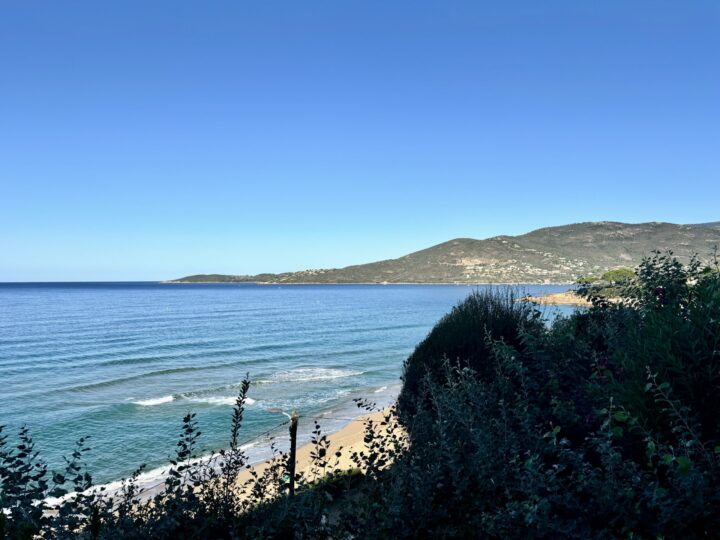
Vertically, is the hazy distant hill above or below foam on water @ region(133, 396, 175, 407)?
above

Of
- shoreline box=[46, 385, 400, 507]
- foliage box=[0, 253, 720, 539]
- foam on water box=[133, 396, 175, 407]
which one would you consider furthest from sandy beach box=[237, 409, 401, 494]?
foam on water box=[133, 396, 175, 407]

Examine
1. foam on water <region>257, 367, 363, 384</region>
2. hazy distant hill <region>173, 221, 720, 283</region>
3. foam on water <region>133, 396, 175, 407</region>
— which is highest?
hazy distant hill <region>173, 221, 720, 283</region>

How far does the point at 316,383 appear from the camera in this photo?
24750mm

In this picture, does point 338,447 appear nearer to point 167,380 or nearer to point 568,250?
point 167,380

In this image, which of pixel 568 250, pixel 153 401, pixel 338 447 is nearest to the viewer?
pixel 338 447

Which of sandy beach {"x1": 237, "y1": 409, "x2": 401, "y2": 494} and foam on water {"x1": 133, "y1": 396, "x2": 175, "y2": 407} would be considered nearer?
sandy beach {"x1": 237, "y1": 409, "x2": 401, "y2": 494}

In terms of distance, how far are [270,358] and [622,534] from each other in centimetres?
2968

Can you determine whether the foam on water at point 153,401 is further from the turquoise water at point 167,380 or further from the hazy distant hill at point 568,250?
the hazy distant hill at point 568,250

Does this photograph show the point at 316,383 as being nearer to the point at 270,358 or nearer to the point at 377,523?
the point at 270,358

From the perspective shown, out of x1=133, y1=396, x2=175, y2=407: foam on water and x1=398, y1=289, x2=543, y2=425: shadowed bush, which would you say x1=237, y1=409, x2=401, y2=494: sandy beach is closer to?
x1=398, y1=289, x2=543, y2=425: shadowed bush

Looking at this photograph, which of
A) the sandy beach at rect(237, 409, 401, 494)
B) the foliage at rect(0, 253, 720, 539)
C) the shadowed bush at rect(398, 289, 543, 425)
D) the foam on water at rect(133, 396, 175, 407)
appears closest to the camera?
the foliage at rect(0, 253, 720, 539)

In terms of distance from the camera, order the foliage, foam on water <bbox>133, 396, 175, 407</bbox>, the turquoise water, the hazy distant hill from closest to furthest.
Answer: the foliage
the turquoise water
foam on water <bbox>133, 396, 175, 407</bbox>
the hazy distant hill

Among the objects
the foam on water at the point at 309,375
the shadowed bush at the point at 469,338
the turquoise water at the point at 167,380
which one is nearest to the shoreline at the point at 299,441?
the turquoise water at the point at 167,380

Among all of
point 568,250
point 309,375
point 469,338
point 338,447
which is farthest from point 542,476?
point 568,250
